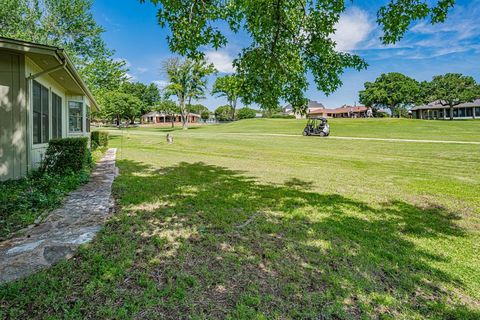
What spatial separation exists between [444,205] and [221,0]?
5.86 m

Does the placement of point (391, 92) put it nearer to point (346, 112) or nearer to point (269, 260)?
point (346, 112)

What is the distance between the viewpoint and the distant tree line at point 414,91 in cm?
5197

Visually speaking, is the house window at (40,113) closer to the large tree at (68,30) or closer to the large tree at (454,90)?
the large tree at (68,30)

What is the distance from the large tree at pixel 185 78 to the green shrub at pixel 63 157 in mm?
36604

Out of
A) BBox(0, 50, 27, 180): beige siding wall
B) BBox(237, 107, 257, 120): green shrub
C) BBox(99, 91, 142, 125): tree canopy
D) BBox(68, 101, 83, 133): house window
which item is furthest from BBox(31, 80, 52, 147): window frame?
BBox(237, 107, 257, 120): green shrub

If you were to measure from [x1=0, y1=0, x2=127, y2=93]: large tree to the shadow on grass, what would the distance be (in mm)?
20005

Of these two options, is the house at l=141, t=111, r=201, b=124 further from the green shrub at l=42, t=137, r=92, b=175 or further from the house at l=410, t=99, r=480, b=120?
the green shrub at l=42, t=137, r=92, b=175

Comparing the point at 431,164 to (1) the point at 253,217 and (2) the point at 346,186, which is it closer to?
(2) the point at 346,186

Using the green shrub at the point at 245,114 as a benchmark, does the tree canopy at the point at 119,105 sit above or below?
below

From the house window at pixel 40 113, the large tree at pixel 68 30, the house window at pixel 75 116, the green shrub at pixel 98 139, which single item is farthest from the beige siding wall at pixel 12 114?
the large tree at pixel 68 30

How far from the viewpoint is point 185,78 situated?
43.5m

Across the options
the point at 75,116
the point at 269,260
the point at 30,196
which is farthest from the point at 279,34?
the point at 75,116

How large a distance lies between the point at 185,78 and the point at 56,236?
4262 cm

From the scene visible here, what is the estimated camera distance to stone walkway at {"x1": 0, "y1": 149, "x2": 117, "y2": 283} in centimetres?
278
